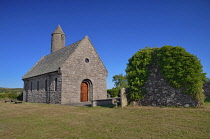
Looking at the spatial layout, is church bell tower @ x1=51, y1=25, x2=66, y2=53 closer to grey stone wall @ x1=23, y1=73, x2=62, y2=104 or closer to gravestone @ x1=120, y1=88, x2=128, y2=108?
grey stone wall @ x1=23, y1=73, x2=62, y2=104

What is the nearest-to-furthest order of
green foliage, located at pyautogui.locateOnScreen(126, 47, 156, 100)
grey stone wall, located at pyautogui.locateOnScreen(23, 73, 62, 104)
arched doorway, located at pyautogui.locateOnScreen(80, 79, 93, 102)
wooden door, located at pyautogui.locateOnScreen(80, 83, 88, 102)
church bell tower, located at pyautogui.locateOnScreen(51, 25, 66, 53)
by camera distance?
1. green foliage, located at pyautogui.locateOnScreen(126, 47, 156, 100)
2. grey stone wall, located at pyautogui.locateOnScreen(23, 73, 62, 104)
3. wooden door, located at pyautogui.locateOnScreen(80, 83, 88, 102)
4. arched doorway, located at pyautogui.locateOnScreen(80, 79, 93, 102)
5. church bell tower, located at pyautogui.locateOnScreen(51, 25, 66, 53)

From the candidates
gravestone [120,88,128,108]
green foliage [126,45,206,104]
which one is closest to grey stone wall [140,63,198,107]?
green foliage [126,45,206,104]

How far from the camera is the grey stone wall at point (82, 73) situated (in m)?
18.2

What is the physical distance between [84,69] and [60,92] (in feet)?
13.6

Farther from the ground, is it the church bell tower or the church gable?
the church bell tower

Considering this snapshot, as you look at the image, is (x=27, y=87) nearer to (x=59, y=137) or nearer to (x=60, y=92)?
(x=60, y=92)

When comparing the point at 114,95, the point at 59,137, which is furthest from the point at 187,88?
the point at 114,95

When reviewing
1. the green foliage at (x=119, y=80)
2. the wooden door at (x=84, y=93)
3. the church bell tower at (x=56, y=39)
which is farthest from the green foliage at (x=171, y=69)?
the green foliage at (x=119, y=80)

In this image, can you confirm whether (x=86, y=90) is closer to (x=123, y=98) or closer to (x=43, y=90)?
(x=43, y=90)

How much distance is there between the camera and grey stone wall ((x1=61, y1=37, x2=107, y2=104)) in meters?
18.2

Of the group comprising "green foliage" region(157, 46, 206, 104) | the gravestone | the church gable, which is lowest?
the gravestone

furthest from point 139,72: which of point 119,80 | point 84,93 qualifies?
point 119,80

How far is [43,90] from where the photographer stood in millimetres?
21422

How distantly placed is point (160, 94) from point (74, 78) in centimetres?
1048
